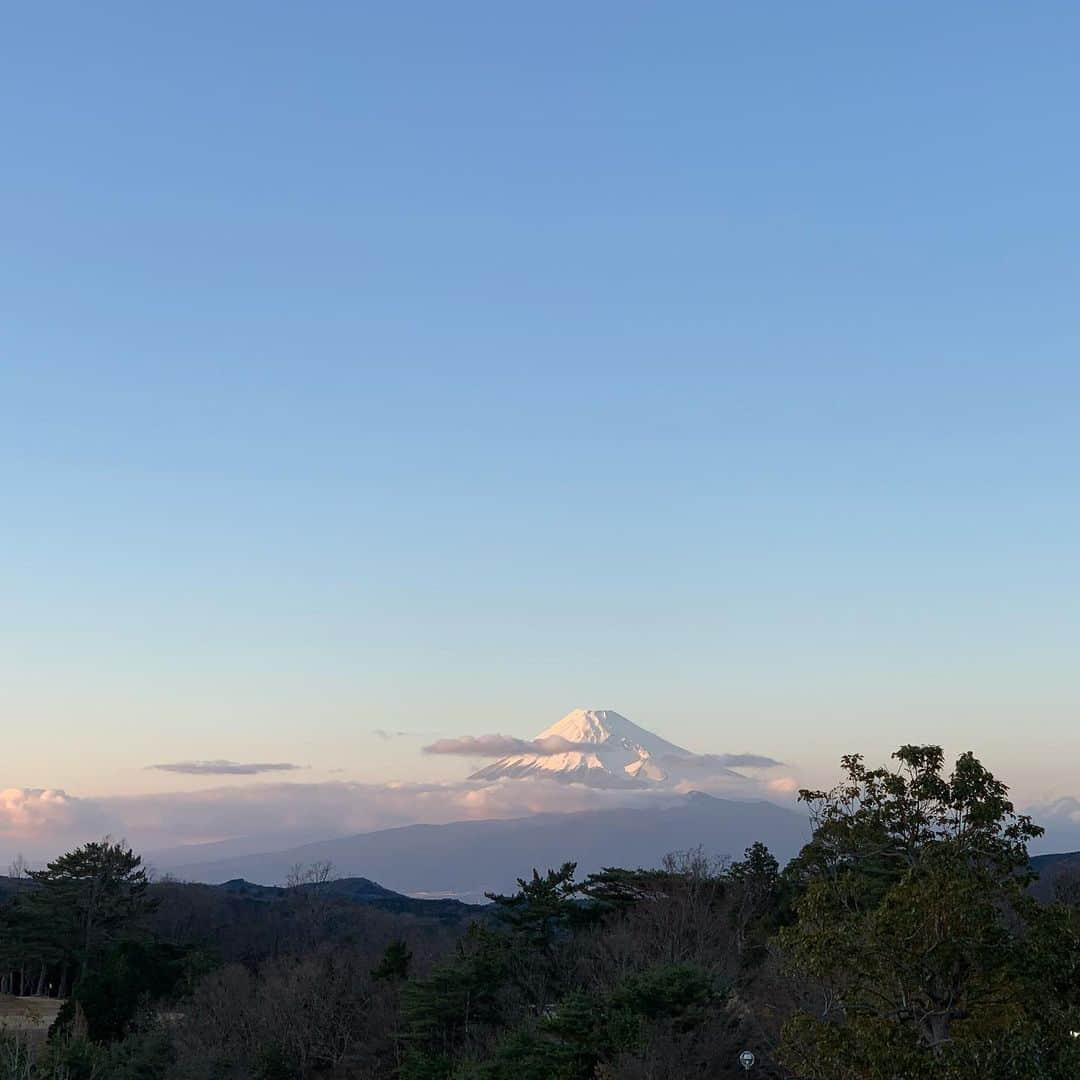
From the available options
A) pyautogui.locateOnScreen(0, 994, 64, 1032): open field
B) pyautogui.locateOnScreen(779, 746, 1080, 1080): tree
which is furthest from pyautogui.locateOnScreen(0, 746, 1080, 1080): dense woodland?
pyautogui.locateOnScreen(0, 994, 64, 1032): open field

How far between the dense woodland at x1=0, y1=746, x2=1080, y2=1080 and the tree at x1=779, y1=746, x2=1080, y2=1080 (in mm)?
35

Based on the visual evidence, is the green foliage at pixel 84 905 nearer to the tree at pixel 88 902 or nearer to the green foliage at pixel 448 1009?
the tree at pixel 88 902

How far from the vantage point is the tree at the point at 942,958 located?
51.3 feet

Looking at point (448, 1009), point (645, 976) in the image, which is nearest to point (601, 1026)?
point (645, 976)

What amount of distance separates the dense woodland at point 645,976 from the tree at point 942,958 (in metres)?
0.03

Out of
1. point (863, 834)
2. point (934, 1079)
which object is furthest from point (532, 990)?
point (934, 1079)

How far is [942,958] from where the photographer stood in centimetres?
1662

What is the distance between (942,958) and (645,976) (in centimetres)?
1950

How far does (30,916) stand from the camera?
75.4 m

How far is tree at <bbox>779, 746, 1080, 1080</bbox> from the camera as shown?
15.6 meters

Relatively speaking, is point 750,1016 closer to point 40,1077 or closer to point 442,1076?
point 442,1076

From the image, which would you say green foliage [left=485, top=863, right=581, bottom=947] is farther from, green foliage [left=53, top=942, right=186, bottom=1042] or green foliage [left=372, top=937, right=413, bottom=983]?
green foliage [left=53, top=942, right=186, bottom=1042]

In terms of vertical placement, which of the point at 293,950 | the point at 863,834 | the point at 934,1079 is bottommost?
the point at 293,950

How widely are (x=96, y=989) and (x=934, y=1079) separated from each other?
153 feet
